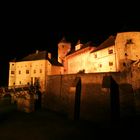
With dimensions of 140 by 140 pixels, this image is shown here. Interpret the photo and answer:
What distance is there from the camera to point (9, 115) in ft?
108

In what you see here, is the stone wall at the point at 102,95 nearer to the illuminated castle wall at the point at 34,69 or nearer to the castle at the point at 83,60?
the castle at the point at 83,60

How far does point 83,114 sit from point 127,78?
27.0 ft

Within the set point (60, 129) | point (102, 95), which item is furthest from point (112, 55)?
point (60, 129)

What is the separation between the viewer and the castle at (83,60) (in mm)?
32750

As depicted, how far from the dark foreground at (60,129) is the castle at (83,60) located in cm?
995

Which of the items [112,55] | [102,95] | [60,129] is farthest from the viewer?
[112,55]

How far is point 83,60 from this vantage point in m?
44.6

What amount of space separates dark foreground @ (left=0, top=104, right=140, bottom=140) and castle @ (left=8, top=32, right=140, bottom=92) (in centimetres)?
995

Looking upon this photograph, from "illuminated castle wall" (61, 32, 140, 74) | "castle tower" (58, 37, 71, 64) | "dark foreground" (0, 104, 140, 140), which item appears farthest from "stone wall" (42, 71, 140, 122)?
"castle tower" (58, 37, 71, 64)

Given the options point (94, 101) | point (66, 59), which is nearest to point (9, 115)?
point (94, 101)

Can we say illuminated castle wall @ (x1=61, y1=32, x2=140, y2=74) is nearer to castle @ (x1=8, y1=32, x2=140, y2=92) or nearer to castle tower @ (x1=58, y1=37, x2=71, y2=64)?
castle @ (x1=8, y1=32, x2=140, y2=92)

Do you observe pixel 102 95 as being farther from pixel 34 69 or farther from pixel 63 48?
pixel 63 48

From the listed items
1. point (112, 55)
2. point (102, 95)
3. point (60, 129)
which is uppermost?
point (112, 55)

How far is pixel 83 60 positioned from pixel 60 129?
22.9 meters
